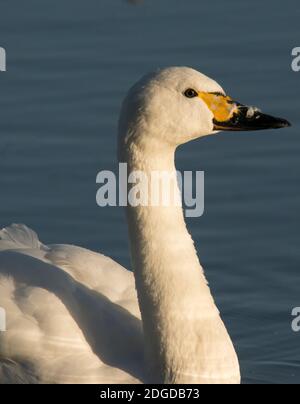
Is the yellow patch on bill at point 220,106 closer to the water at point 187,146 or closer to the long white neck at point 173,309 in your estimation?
the long white neck at point 173,309

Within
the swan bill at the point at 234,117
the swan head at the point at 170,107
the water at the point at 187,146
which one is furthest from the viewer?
the water at the point at 187,146

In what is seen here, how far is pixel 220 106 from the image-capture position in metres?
7.51

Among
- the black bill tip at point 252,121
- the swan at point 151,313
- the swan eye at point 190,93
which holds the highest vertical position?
the swan eye at point 190,93

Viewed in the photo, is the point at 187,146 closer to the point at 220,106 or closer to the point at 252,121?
the point at 252,121

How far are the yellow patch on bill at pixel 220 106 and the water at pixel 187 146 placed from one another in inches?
68.7

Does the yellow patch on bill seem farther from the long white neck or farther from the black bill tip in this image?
the long white neck

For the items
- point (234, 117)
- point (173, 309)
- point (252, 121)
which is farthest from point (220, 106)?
point (173, 309)

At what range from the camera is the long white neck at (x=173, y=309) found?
7.56 metres

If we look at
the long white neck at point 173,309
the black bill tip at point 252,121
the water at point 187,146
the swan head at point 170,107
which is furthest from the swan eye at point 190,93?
the water at point 187,146

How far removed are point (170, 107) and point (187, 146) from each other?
3.26m

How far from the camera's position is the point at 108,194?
10.2 metres

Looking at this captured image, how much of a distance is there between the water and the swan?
3.39ft

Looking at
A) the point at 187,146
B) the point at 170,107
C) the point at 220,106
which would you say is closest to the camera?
the point at 170,107
